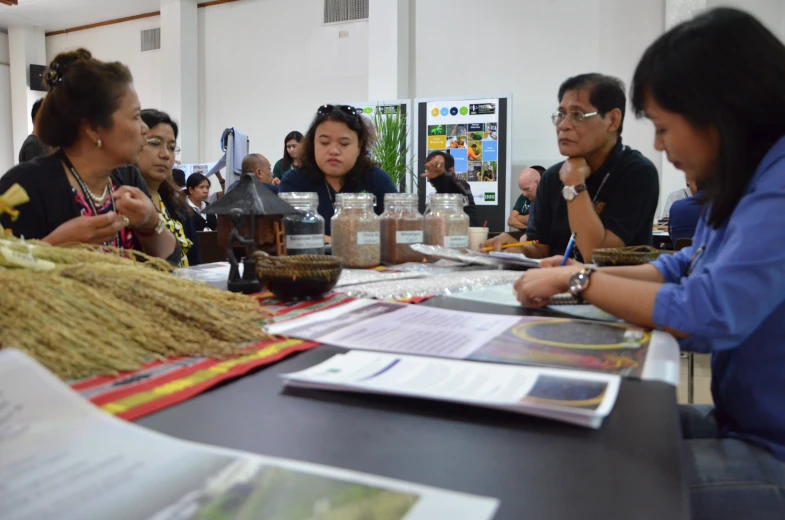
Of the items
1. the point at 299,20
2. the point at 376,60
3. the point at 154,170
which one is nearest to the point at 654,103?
the point at 154,170

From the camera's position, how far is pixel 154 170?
2391mm

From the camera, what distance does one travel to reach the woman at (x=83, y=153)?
1642mm

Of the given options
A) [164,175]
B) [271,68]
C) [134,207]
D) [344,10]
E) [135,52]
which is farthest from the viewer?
[135,52]

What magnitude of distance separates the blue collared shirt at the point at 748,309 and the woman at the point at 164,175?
183cm

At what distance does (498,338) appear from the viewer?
0.76 metres

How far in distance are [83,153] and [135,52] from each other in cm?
693

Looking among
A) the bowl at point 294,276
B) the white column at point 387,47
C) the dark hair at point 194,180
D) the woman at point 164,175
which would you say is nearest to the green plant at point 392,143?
the white column at point 387,47

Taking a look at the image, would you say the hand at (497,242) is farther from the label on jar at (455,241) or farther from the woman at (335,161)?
the woman at (335,161)

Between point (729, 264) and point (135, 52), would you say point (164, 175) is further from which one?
point (135, 52)

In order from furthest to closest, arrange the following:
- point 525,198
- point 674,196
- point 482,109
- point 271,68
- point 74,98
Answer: point 271,68
point 525,198
point 482,109
point 674,196
point 74,98

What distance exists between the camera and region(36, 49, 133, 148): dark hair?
173cm

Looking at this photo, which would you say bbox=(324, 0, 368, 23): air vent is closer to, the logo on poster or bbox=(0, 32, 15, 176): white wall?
the logo on poster

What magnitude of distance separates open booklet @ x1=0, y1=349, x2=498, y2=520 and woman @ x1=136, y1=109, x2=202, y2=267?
6.33 feet

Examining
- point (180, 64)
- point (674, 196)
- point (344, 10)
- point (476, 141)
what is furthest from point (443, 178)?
point (180, 64)
